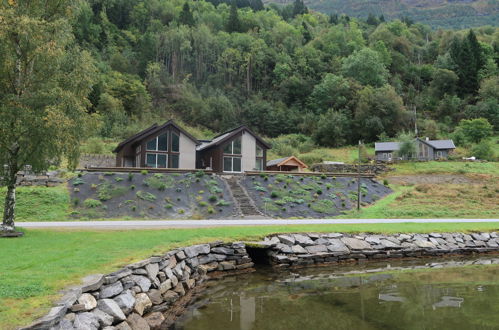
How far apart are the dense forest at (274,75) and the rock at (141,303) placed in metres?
50.0

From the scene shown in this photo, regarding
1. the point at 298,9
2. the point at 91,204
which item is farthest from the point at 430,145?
the point at 298,9

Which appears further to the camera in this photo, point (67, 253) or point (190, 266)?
point (190, 266)

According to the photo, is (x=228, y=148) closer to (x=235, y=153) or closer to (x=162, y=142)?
(x=235, y=153)

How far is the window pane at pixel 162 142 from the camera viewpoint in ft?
110

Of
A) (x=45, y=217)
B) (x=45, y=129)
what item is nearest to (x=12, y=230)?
Answer: (x=45, y=129)

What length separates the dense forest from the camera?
227 ft

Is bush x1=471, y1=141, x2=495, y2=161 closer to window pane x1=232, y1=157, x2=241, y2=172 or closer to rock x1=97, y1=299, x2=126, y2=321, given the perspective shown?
window pane x1=232, y1=157, x2=241, y2=172

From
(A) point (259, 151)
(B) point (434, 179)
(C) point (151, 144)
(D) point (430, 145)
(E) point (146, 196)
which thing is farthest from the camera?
(D) point (430, 145)

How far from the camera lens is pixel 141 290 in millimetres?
8898

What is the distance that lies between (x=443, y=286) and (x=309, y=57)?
86.5m

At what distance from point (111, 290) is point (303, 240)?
9.16 m

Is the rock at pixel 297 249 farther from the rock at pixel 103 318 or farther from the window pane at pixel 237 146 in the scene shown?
the window pane at pixel 237 146

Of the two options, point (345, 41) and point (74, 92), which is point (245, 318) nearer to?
point (74, 92)

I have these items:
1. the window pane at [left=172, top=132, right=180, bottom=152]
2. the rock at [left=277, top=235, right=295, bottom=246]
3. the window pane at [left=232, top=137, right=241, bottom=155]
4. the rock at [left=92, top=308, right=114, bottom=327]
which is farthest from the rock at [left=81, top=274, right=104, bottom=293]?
the window pane at [left=232, top=137, right=241, bottom=155]
